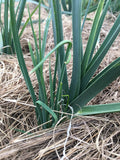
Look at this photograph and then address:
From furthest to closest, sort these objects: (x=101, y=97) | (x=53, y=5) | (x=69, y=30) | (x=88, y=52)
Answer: (x=69, y=30)
(x=101, y=97)
(x=88, y=52)
(x=53, y=5)

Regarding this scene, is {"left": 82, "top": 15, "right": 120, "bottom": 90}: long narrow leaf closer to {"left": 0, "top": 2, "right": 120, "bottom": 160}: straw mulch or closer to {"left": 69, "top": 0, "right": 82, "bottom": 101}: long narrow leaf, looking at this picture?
{"left": 69, "top": 0, "right": 82, "bottom": 101}: long narrow leaf

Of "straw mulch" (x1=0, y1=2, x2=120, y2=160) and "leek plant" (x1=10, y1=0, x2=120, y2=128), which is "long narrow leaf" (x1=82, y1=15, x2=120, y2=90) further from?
"straw mulch" (x1=0, y1=2, x2=120, y2=160)

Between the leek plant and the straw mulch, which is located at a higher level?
the leek plant

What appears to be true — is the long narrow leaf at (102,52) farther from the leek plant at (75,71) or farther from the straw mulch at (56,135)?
the straw mulch at (56,135)

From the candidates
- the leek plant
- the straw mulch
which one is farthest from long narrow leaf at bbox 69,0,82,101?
the straw mulch

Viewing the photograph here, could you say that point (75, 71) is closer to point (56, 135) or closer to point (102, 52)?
point (102, 52)

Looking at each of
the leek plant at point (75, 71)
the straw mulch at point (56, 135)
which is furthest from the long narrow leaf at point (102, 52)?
the straw mulch at point (56, 135)

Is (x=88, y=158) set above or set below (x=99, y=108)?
below

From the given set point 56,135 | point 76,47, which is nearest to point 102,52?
point 76,47

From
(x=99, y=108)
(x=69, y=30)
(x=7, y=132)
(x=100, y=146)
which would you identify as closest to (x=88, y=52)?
(x=99, y=108)

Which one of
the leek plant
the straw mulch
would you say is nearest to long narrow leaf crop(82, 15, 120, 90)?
the leek plant

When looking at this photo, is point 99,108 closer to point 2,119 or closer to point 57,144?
point 57,144
